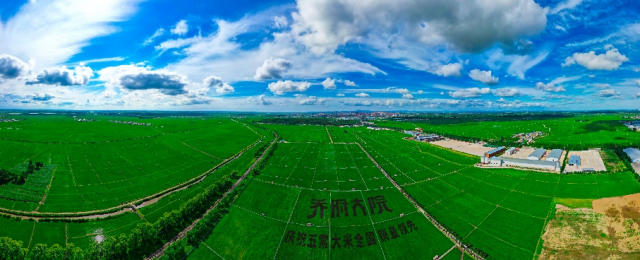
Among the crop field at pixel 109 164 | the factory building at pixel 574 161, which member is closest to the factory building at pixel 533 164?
the factory building at pixel 574 161

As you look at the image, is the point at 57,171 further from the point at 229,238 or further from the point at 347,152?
the point at 347,152

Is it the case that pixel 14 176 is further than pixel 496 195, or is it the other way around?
pixel 14 176

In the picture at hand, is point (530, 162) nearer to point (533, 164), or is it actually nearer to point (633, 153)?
point (533, 164)

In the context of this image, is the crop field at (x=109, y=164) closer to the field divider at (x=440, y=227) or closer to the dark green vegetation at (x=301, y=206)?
the dark green vegetation at (x=301, y=206)

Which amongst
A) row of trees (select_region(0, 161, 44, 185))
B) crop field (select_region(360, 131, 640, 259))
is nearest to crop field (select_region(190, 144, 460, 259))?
crop field (select_region(360, 131, 640, 259))

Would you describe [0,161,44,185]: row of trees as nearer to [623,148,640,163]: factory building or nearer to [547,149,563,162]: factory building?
[547,149,563,162]: factory building

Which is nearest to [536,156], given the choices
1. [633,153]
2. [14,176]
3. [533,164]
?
[533,164]
